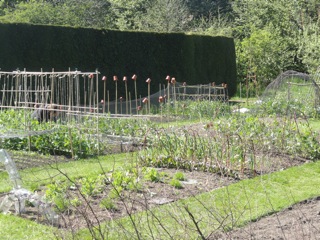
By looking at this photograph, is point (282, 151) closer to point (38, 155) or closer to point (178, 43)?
point (38, 155)

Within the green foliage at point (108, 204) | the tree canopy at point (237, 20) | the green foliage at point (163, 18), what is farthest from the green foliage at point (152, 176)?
the green foliage at point (163, 18)

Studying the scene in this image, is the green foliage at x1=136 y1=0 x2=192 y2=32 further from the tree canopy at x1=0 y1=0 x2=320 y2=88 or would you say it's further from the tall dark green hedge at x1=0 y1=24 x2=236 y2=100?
the tall dark green hedge at x1=0 y1=24 x2=236 y2=100

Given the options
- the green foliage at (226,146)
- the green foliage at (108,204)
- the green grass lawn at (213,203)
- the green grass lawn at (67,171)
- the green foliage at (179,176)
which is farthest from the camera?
the green foliage at (226,146)

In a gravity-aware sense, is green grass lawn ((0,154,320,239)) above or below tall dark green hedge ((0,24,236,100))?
below

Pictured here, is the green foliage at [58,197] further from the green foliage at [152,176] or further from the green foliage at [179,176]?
the green foliage at [179,176]

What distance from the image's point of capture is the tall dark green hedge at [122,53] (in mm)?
16953

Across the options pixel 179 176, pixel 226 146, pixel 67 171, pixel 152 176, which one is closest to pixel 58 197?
pixel 152 176

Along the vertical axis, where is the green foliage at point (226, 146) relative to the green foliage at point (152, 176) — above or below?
above

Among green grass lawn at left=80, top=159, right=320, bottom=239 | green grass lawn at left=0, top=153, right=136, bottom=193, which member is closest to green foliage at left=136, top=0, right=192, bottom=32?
green grass lawn at left=0, top=153, right=136, bottom=193

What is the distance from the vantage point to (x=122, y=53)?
65.3ft

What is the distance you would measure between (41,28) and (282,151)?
9954 mm

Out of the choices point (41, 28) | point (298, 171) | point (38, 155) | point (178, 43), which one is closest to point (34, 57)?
Result: point (41, 28)

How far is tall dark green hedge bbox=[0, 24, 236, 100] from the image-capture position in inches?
667

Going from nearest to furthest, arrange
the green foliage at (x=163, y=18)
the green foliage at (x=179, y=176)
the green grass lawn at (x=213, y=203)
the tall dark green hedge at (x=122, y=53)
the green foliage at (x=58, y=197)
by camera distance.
Answer: the green grass lawn at (x=213, y=203) → the green foliage at (x=58, y=197) → the green foliage at (x=179, y=176) → the tall dark green hedge at (x=122, y=53) → the green foliage at (x=163, y=18)
